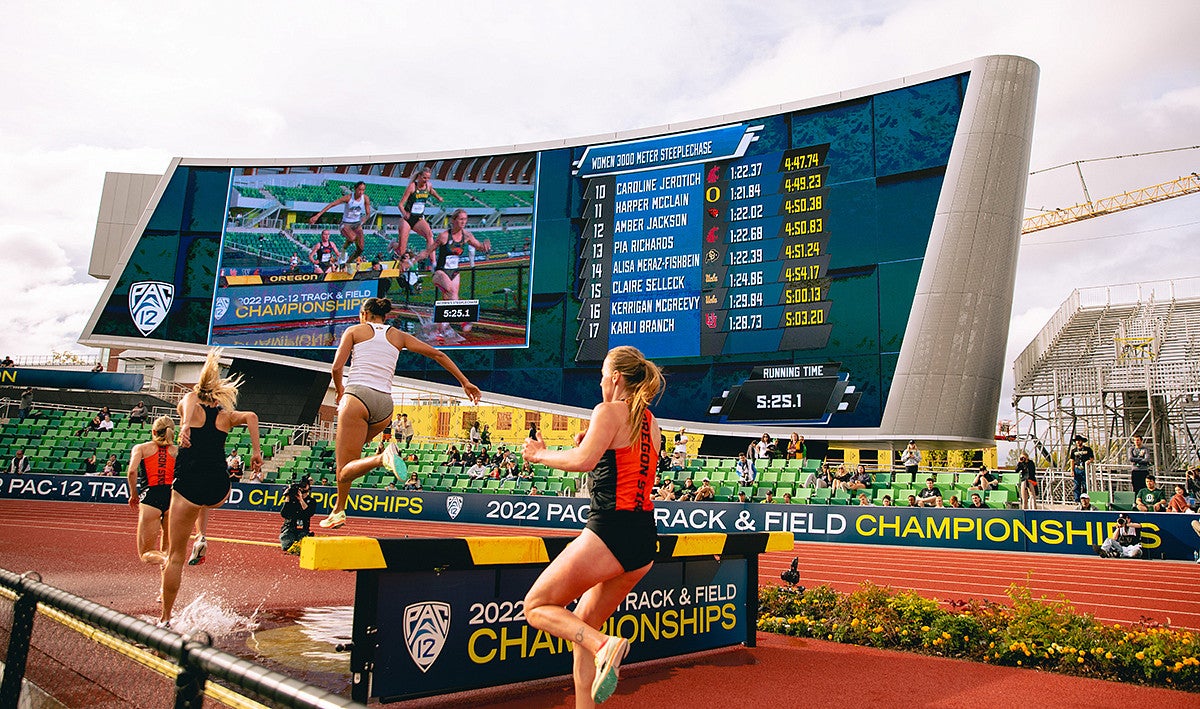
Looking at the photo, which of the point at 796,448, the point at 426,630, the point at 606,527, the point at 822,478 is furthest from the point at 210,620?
the point at 796,448

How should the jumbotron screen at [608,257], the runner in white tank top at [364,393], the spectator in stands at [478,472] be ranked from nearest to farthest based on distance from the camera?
the runner in white tank top at [364,393]
the jumbotron screen at [608,257]
the spectator in stands at [478,472]

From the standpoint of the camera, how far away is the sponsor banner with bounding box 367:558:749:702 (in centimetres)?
475

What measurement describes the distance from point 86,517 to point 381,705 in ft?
67.7

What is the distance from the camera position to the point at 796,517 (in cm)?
1739

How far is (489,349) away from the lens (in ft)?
84.9

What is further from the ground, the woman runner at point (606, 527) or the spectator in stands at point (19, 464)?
the woman runner at point (606, 527)

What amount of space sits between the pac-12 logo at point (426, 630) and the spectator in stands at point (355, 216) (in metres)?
25.4

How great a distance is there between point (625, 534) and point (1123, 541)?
14.0 meters

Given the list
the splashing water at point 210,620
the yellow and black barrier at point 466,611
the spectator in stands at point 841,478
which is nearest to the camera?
the yellow and black barrier at point 466,611

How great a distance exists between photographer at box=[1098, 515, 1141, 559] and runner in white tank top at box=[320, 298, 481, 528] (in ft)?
44.9

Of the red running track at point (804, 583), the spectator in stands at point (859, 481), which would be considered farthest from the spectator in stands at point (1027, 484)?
the spectator in stands at point (859, 481)

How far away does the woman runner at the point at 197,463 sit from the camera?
6117mm

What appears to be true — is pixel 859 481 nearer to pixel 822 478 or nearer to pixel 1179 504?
pixel 822 478

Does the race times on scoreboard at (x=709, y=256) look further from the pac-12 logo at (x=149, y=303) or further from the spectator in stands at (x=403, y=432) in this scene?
the pac-12 logo at (x=149, y=303)
